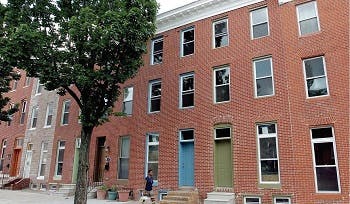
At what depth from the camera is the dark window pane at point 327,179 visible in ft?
36.0

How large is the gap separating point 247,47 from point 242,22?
4.75ft

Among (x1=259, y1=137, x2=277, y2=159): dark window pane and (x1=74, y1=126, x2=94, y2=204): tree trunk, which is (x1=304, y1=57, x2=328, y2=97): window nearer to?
(x1=259, y1=137, x2=277, y2=159): dark window pane

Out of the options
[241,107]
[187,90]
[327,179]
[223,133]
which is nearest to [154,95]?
[187,90]

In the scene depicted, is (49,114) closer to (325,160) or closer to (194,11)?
(194,11)

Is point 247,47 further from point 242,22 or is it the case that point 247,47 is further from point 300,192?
point 300,192

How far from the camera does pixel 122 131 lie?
1769 cm

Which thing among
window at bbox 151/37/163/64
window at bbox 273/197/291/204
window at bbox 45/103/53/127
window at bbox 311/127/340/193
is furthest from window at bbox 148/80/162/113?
window at bbox 45/103/53/127

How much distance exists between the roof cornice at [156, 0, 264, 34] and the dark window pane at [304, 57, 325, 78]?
422 cm

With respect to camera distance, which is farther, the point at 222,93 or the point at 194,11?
the point at 194,11

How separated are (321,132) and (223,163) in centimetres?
443

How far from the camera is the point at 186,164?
48.8 feet

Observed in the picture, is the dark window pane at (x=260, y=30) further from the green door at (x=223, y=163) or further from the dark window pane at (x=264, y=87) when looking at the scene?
the green door at (x=223, y=163)

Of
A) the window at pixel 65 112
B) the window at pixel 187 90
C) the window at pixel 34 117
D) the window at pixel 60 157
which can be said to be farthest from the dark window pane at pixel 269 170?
the window at pixel 34 117

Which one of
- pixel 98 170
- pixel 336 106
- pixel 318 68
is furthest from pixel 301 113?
pixel 98 170
